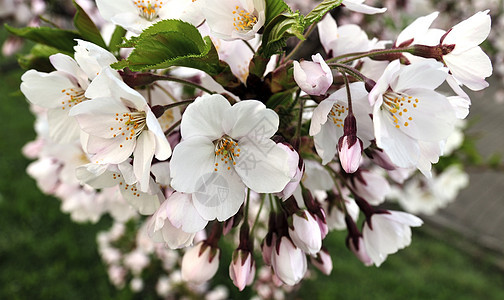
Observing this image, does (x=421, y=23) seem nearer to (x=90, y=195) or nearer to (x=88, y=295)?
(x=90, y=195)

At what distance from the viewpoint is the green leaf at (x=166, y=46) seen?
1.87 feet

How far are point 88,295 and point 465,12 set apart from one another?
12.5 feet

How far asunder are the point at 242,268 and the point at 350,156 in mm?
319

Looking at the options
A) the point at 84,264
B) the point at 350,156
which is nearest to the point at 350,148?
the point at 350,156

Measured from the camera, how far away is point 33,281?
3.01 meters

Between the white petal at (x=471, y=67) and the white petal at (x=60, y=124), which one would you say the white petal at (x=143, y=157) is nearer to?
the white petal at (x=60, y=124)

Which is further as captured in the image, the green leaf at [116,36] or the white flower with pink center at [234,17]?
the green leaf at [116,36]

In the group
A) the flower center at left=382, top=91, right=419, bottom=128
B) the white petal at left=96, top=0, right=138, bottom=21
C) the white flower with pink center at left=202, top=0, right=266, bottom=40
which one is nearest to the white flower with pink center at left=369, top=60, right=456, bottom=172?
the flower center at left=382, top=91, right=419, bottom=128

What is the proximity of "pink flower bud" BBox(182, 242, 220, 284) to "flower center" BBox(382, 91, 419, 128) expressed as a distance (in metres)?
0.44

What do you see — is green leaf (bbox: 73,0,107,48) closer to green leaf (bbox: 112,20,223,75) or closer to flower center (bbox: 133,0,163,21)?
flower center (bbox: 133,0,163,21)

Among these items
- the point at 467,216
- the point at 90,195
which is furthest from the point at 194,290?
the point at 467,216

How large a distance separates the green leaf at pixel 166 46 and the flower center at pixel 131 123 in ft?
0.31

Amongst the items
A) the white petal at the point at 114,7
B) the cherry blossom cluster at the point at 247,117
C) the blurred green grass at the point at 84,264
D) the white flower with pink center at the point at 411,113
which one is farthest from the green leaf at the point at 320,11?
the blurred green grass at the point at 84,264

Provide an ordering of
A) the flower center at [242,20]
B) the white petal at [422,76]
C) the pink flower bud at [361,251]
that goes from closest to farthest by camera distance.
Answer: the white petal at [422,76] → the flower center at [242,20] → the pink flower bud at [361,251]
